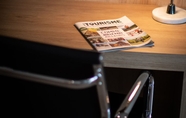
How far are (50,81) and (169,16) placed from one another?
32.5 inches

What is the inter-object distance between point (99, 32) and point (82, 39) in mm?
86

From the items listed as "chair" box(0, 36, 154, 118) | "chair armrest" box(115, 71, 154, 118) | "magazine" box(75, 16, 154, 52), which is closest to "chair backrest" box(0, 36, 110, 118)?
"chair" box(0, 36, 154, 118)

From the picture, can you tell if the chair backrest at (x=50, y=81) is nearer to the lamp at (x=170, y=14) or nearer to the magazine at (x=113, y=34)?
the magazine at (x=113, y=34)

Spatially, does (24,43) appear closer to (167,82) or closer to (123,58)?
(123,58)

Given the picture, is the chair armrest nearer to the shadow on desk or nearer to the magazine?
the magazine

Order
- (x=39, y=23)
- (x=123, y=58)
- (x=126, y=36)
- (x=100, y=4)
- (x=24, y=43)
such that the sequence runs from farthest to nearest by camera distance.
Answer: (x=100, y=4) → (x=39, y=23) → (x=126, y=36) → (x=123, y=58) → (x=24, y=43)

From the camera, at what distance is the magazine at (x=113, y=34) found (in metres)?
1.37

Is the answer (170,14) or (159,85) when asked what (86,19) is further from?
(159,85)

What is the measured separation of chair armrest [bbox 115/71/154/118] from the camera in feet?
3.81

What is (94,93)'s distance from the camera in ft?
3.14

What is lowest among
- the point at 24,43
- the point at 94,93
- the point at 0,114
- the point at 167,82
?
the point at 167,82

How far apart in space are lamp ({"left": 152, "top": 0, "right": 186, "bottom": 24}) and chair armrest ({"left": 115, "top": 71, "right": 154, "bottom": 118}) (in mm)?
302

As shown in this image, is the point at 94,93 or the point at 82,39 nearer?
the point at 94,93

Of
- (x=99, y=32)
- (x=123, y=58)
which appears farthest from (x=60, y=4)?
(x=123, y=58)
